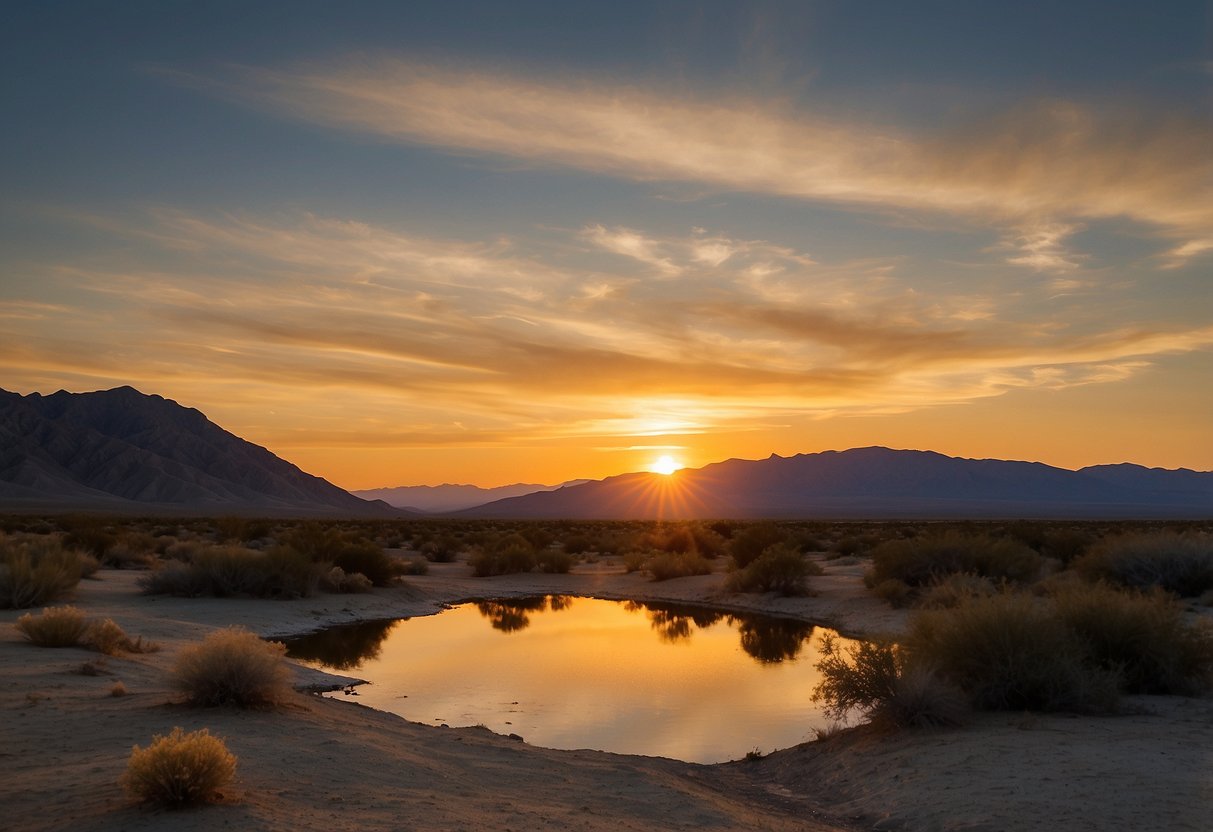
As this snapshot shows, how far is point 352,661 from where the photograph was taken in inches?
731

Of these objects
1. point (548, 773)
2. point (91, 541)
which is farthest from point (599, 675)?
point (91, 541)

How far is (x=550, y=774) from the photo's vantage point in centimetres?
998

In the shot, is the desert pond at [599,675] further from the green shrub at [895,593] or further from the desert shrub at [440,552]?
the desert shrub at [440,552]

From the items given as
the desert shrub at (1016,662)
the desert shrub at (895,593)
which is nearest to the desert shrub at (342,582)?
the desert shrub at (895,593)

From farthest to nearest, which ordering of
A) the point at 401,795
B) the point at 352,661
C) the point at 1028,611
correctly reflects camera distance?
the point at 352,661 → the point at 1028,611 → the point at 401,795

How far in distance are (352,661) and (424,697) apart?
3.84 meters

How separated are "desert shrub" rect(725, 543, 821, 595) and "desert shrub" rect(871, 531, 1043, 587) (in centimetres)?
265

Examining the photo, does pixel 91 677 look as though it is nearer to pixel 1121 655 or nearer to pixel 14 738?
pixel 14 738

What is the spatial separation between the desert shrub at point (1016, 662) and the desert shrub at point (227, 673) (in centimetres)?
807

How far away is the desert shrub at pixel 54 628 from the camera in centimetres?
1442

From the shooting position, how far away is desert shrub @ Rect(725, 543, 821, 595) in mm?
29016

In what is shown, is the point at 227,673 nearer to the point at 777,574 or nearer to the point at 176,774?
the point at 176,774

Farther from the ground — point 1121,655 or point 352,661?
point 1121,655

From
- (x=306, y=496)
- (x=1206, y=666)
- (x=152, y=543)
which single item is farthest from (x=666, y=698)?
(x=306, y=496)
